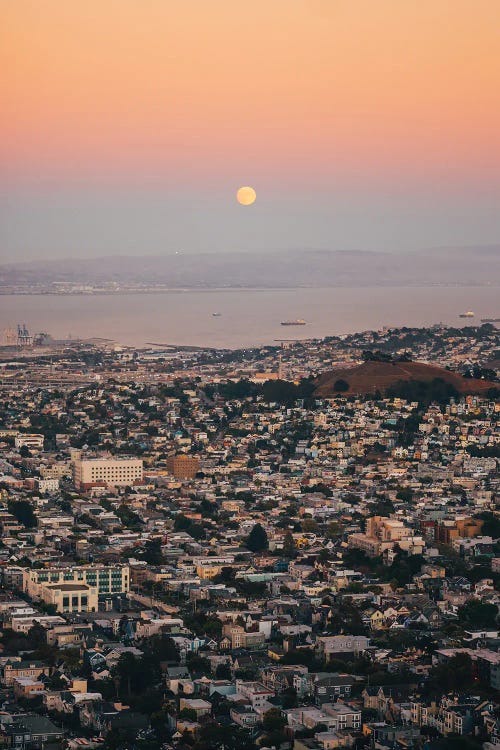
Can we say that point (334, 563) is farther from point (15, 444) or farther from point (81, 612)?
point (15, 444)

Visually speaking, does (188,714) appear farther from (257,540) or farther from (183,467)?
(183,467)

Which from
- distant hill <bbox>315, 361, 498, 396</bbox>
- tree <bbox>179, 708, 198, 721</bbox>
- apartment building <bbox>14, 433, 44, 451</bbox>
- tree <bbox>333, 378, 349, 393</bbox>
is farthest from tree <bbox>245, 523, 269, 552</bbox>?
tree <bbox>333, 378, 349, 393</bbox>

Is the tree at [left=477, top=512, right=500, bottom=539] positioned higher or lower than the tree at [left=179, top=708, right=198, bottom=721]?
higher

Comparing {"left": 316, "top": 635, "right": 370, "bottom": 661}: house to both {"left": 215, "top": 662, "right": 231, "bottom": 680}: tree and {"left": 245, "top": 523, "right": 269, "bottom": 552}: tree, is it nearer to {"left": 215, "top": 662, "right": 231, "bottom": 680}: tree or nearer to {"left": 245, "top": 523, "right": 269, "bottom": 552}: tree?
{"left": 215, "top": 662, "right": 231, "bottom": 680}: tree

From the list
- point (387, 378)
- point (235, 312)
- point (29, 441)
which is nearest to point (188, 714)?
point (29, 441)

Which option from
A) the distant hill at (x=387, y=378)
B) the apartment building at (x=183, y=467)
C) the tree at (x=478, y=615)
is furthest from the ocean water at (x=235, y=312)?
the tree at (x=478, y=615)

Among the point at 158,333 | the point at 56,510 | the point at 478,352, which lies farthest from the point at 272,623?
the point at 158,333
